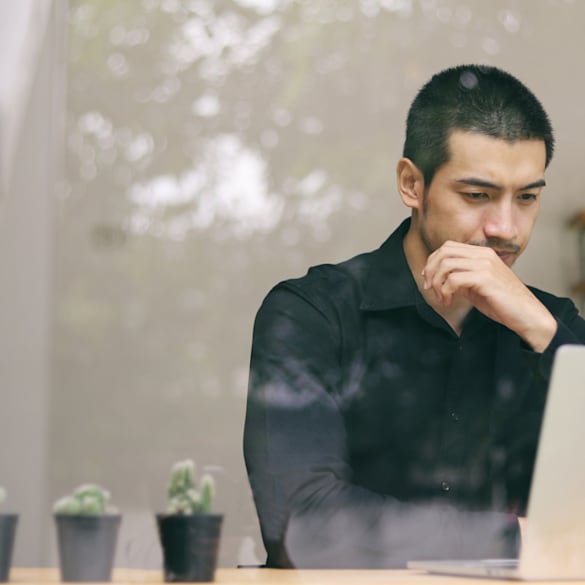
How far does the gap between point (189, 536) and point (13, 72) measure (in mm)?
1002

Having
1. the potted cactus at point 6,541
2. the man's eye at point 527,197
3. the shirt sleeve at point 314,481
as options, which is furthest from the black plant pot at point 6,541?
the man's eye at point 527,197

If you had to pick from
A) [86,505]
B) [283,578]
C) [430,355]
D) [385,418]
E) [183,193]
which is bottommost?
[283,578]

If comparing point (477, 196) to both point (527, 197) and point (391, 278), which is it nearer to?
point (527, 197)

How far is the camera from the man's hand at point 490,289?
2.17m

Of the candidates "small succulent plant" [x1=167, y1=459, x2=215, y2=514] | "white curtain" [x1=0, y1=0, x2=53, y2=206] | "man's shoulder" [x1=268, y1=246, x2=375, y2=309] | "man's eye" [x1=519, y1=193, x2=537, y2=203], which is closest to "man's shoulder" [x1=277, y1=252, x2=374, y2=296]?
"man's shoulder" [x1=268, y1=246, x2=375, y2=309]

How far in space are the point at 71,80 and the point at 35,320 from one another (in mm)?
494

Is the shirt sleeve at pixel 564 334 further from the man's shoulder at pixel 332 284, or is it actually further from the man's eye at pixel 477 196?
the man's shoulder at pixel 332 284

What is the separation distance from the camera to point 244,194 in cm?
227

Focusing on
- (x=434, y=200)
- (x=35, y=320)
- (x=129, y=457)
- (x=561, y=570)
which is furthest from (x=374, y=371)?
(x=561, y=570)

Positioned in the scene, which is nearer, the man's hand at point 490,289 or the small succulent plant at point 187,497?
the small succulent plant at point 187,497

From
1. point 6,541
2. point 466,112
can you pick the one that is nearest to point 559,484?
point 6,541

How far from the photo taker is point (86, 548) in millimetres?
1453

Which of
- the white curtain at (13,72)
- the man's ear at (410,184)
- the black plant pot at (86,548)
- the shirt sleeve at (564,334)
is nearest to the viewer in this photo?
the black plant pot at (86,548)

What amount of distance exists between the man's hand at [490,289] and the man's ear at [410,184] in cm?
14
